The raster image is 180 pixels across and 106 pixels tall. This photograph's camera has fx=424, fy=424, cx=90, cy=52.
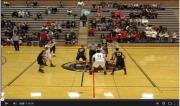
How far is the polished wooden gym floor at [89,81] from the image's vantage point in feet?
46.2

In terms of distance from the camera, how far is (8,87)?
15.3 m

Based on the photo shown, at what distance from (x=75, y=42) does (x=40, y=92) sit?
1984cm

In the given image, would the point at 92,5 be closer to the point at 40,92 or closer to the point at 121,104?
the point at 40,92

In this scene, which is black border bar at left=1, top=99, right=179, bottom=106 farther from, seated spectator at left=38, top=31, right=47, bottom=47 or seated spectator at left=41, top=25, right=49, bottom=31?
seated spectator at left=41, top=25, right=49, bottom=31

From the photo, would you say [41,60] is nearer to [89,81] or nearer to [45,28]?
[89,81]

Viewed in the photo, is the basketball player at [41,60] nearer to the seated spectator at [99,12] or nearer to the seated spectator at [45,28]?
the seated spectator at [45,28]

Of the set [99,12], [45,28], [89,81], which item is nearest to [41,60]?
[89,81]

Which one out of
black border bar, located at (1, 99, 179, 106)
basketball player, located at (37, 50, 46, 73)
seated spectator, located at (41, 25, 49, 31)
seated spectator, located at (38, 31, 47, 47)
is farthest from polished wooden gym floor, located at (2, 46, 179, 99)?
seated spectator, located at (41, 25, 49, 31)

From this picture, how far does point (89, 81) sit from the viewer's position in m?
16.7

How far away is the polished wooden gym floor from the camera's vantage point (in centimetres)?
1408

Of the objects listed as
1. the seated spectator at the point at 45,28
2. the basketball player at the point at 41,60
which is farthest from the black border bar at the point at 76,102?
the seated spectator at the point at 45,28

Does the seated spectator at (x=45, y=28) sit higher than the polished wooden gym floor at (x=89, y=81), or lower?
higher

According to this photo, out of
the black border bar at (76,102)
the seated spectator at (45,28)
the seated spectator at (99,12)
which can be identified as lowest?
the seated spectator at (45,28)

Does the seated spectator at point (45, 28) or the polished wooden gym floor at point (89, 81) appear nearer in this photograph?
the polished wooden gym floor at point (89, 81)
